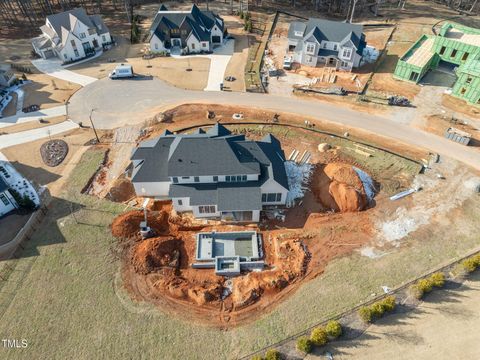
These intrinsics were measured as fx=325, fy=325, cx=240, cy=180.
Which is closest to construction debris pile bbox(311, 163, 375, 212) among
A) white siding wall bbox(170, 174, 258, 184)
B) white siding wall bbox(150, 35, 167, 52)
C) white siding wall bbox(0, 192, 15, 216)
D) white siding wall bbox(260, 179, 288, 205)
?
white siding wall bbox(260, 179, 288, 205)

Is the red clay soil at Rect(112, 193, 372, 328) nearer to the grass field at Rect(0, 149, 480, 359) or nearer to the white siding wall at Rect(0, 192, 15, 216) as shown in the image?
the grass field at Rect(0, 149, 480, 359)

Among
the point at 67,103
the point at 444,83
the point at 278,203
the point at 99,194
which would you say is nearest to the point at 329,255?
the point at 278,203

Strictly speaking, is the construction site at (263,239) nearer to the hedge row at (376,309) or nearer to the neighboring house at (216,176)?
the neighboring house at (216,176)

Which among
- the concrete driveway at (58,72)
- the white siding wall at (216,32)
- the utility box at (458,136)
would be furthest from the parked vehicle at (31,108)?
the utility box at (458,136)

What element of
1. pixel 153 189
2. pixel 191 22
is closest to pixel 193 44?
pixel 191 22

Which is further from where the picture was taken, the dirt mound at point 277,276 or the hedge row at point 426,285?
the dirt mound at point 277,276
